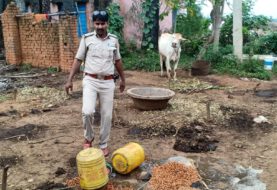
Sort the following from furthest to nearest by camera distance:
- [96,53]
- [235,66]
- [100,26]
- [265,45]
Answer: [265,45], [235,66], [96,53], [100,26]

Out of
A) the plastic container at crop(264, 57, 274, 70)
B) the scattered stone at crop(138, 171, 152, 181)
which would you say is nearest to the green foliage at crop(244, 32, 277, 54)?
the plastic container at crop(264, 57, 274, 70)

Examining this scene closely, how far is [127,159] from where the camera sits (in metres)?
4.29

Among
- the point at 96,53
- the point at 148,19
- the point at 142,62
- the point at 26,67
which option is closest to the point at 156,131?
the point at 96,53

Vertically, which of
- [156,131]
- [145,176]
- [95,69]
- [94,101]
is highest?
[95,69]

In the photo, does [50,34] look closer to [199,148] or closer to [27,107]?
[27,107]

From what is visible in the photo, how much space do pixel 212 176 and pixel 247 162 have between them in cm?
72

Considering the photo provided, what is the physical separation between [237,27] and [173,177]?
8546 millimetres

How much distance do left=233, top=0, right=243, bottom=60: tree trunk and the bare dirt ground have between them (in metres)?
2.64

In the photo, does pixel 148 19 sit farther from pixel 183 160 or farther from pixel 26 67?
pixel 183 160

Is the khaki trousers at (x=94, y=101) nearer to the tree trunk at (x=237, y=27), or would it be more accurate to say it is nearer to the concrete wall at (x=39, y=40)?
the concrete wall at (x=39, y=40)

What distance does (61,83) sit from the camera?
9945mm

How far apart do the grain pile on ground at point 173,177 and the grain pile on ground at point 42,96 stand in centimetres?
404

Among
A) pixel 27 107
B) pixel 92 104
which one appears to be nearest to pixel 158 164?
pixel 92 104

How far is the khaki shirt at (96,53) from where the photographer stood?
177 inches
